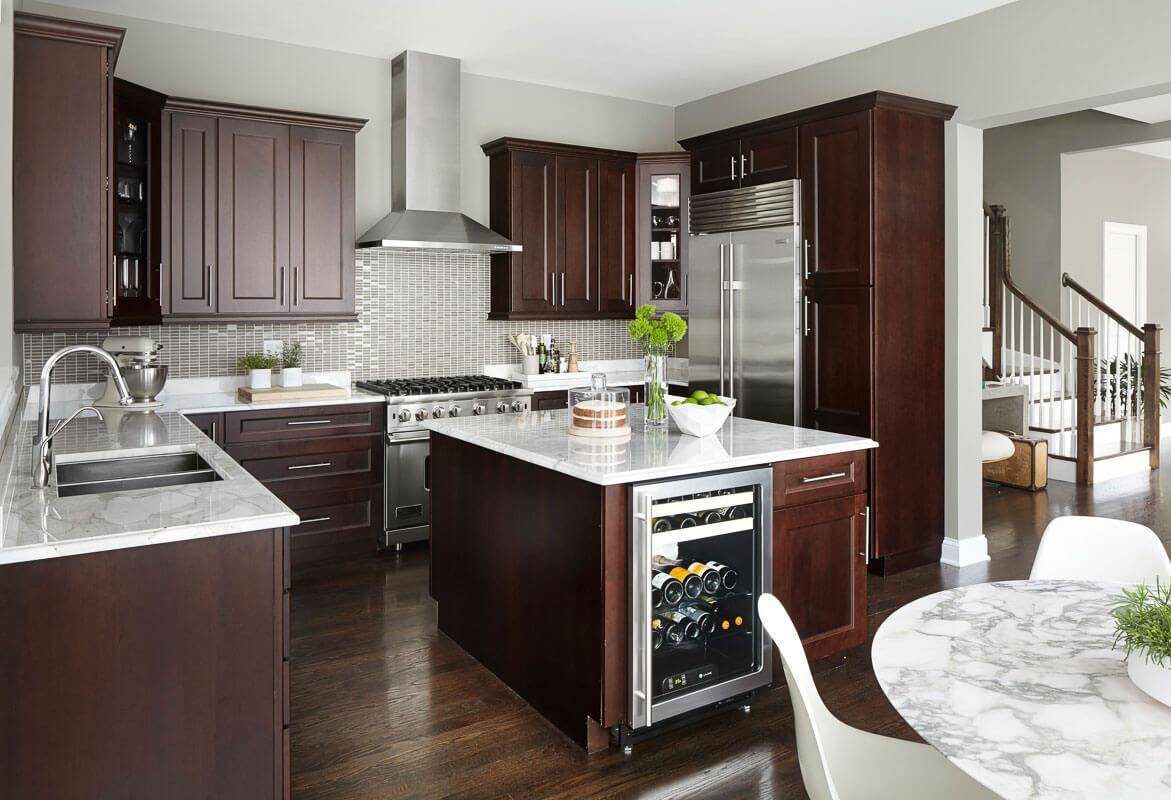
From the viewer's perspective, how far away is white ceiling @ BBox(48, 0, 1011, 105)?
4.51 metres

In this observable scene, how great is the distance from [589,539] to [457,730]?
832mm

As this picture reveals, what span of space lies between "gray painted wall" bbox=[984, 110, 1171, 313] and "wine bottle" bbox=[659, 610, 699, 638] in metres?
7.12

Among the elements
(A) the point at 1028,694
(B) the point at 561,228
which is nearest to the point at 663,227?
(B) the point at 561,228

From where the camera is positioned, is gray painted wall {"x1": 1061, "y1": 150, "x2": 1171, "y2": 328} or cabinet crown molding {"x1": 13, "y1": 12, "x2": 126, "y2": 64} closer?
cabinet crown molding {"x1": 13, "y1": 12, "x2": 126, "y2": 64}

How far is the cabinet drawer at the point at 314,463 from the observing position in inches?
184

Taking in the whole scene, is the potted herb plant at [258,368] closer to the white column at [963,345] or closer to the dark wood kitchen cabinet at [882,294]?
the dark wood kitchen cabinet at [882,294]

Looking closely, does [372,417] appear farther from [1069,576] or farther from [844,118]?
[1069,576]

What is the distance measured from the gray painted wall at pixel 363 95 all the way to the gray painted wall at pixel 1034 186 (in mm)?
3952

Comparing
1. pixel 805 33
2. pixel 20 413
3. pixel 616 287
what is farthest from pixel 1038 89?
pixel 20 413

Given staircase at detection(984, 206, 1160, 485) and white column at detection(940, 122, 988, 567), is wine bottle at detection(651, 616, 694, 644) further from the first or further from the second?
staircase at detection(984, 206, 1160, 485)

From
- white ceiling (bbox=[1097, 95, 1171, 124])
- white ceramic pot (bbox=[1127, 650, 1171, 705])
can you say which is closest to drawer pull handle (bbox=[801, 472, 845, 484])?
white ceramic pot (bbox=[1127, 650, 1171, 705])

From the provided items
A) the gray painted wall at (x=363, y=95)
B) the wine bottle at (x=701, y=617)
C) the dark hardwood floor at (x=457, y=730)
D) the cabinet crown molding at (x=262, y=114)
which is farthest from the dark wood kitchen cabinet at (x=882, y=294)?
the cabinet crown molding at (x=262, y=114)

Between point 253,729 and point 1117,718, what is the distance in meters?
1.83

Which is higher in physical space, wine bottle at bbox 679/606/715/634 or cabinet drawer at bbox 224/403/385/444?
cabinet drawer at bbox 224/403/385/444
